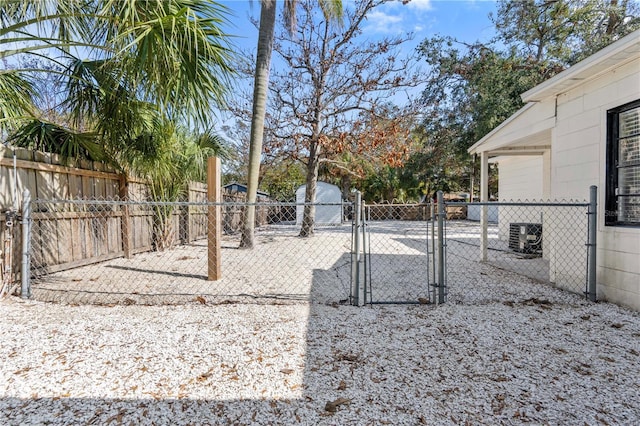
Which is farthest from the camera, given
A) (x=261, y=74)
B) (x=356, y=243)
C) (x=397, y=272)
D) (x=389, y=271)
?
(x=261, y=74)

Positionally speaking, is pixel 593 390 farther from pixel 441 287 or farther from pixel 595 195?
pixel 595 195

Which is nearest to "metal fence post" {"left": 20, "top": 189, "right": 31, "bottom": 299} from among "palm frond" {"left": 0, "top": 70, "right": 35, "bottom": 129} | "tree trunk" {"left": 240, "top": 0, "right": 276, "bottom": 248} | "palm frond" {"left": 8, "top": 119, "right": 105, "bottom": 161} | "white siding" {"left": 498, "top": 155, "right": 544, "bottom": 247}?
"palm frond" {"left": 0, "top": 70, "right": 35, "bottom": 129}

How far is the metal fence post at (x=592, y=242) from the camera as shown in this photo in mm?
3979

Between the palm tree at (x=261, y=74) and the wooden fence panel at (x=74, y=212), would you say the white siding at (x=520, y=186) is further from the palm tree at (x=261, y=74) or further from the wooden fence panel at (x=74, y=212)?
the wooden fence panel at (x=74, y=212)

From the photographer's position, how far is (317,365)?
8.33 ft

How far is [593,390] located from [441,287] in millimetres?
1784

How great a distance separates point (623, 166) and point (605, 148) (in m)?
0.29

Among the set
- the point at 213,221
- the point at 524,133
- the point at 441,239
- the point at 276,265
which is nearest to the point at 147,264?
the point at 213,221

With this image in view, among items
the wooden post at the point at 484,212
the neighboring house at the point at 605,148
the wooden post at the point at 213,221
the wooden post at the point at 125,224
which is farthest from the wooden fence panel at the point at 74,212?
the wooden post at the point at 484,212

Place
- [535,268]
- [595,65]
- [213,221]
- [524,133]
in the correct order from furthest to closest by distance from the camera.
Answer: [535,268], [524,133], [213,221], [595,65]

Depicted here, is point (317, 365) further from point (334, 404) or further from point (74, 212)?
Result: point (74, 212)

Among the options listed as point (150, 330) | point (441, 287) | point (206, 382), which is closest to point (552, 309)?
point (441, 287)

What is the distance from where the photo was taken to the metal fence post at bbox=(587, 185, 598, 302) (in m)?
3.98

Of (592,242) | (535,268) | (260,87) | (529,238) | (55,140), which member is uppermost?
(260,87)
